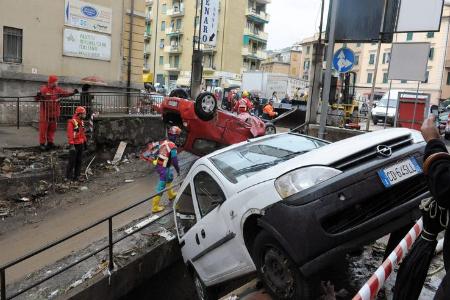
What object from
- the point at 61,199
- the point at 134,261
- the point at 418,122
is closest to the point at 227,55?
the point at 418,122

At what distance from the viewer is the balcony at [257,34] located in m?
58.5

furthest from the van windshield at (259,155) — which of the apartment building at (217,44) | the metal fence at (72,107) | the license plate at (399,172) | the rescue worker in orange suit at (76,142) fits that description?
the apartment building at (217,44)

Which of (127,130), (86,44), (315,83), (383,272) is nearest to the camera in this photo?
(383,272)

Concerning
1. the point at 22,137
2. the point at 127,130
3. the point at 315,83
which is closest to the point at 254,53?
the point at 315,83

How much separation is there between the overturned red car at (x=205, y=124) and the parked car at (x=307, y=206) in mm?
4596

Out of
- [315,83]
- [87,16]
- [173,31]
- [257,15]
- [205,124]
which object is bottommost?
[205,124]

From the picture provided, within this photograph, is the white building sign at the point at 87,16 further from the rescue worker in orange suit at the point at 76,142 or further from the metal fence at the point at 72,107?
the rescue worker in orange suit at the point at 76,142

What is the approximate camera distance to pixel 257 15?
5938 cm

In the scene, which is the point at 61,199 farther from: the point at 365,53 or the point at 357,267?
the point at 365,53

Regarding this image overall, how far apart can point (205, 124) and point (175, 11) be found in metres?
57.2

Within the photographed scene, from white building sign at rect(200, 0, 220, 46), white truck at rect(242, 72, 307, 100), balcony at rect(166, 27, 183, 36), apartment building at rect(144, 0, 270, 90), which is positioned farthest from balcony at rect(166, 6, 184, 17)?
white building sign at rect(200, 0, 220, 46)

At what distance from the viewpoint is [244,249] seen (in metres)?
3.63

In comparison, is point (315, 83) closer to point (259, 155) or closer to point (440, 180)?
point (259, 155)

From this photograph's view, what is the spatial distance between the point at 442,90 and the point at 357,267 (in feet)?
167
